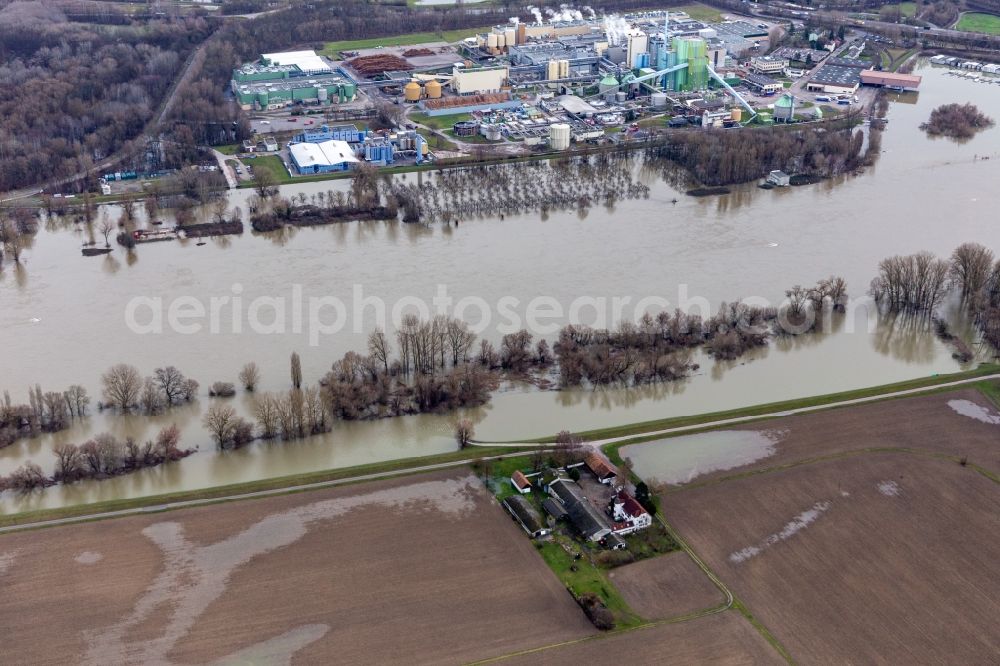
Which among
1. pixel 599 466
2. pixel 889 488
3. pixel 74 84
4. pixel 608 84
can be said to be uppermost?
pixel 74 84

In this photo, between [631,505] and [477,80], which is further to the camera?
[477,80]

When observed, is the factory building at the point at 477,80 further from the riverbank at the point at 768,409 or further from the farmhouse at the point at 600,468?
the farmhouse at the point at 600,468

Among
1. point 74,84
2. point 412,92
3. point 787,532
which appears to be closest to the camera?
point 787,532

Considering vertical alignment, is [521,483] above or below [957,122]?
below

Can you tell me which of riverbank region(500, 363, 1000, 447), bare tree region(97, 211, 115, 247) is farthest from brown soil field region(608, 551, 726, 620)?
bare tree region(97, 211, 115, 247)

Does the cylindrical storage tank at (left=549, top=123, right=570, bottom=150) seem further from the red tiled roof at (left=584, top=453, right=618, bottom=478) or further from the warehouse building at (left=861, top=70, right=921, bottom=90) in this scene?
the red tiled roof at (left=584, top=453, right=618, bottom=478)

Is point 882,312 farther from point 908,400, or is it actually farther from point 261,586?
point 261,586

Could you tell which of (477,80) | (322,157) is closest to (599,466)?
(322,157)

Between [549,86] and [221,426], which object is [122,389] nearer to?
[221,426]
